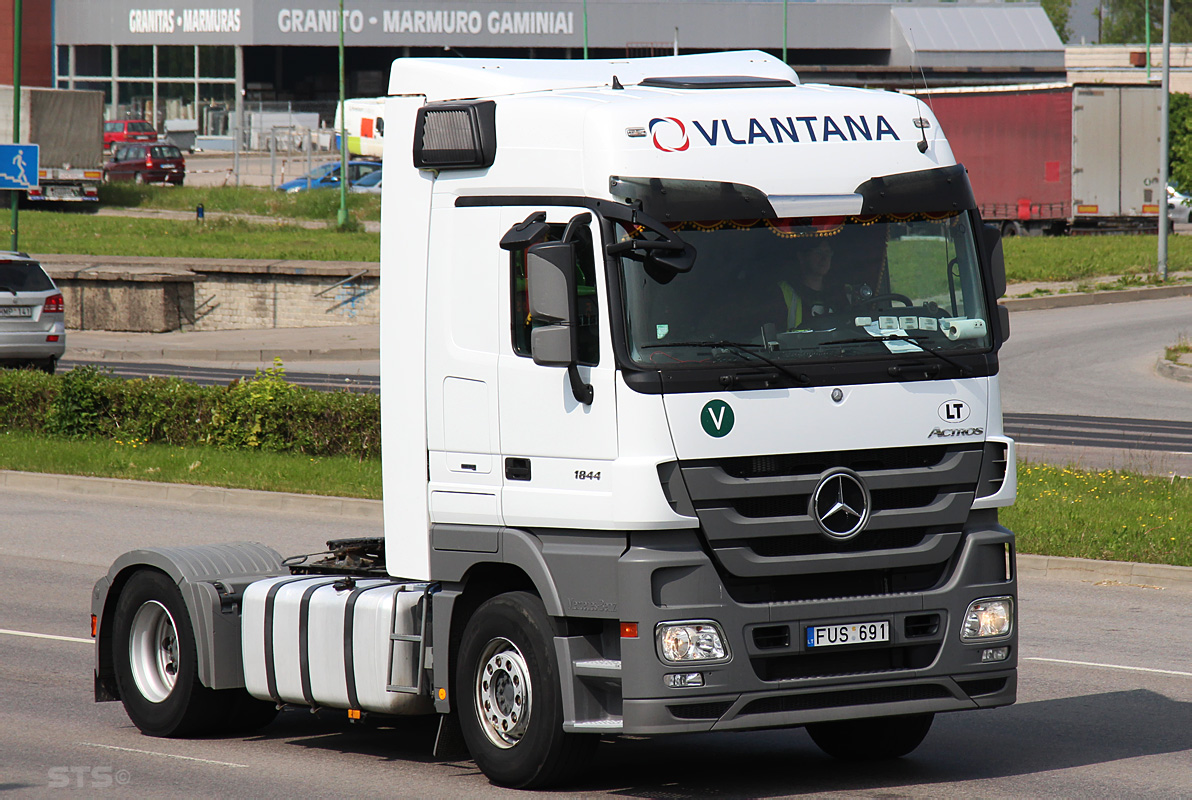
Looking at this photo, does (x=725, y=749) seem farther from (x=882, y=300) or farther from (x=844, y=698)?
(x=882, y=300)

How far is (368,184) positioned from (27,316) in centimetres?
3561

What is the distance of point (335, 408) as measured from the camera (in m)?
19.0

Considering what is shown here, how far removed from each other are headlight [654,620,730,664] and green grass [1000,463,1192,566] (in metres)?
7.31

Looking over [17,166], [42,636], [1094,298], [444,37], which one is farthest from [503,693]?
[444,37]

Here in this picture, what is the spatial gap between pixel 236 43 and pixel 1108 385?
209 feet

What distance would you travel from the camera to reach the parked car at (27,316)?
26.3 meters

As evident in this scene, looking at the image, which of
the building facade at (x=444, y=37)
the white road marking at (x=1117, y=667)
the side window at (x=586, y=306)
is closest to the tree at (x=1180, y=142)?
the building facade at (x=444, y=37)

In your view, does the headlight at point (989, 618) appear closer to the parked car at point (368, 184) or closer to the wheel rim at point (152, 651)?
the wheel rim at point (152, 651)

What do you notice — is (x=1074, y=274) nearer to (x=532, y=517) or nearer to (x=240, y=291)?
(x=240, y=291)

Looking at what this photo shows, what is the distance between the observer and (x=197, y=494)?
17.4 m

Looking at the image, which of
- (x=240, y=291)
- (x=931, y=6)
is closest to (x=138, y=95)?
(x=931, y=6)

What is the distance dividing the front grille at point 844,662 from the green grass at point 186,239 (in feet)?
106

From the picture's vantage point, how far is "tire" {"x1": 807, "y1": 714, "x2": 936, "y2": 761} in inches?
311

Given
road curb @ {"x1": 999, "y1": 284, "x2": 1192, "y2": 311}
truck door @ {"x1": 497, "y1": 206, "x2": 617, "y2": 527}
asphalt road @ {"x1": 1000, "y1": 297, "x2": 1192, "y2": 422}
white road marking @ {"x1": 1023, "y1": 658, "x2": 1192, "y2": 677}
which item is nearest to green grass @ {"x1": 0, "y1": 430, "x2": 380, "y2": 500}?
white road marking @ {"x1": 1023, "y1": 658, "x2": 1192, "y2": 677}
